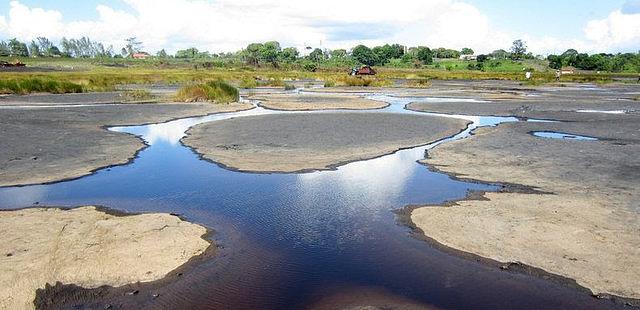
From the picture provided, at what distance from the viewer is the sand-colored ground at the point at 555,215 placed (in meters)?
7.96

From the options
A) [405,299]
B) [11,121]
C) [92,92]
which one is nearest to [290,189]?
A: [405,299]

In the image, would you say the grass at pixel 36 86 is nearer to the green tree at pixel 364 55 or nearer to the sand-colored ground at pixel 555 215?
the sand-colored ground at pixel 555 215

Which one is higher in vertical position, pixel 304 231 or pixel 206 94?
pixel 206 94

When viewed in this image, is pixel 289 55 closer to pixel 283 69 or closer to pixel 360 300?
pixel 283 69

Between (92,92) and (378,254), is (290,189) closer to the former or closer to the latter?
(378,254)

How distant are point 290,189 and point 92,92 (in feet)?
148

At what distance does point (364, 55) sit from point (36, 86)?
440 feet

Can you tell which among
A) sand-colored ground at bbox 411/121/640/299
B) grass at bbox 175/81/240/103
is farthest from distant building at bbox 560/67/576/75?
sand-colored ground at bbox 411/121/640/299

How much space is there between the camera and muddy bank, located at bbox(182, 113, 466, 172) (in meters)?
16.0

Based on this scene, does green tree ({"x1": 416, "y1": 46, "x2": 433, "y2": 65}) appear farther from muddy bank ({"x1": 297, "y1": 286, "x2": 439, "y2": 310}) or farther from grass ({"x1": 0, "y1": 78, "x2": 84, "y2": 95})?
muddy bank ({"x1": 297, "y1": 286, "x2": 439, "y2": 310})

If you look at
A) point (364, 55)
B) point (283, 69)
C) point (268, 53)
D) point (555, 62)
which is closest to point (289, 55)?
point (268, 53)

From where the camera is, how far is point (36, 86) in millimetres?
47125

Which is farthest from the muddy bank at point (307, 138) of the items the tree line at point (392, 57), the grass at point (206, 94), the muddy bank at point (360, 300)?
the tree line at point (392, 57)

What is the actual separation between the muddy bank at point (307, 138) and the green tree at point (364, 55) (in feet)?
465
